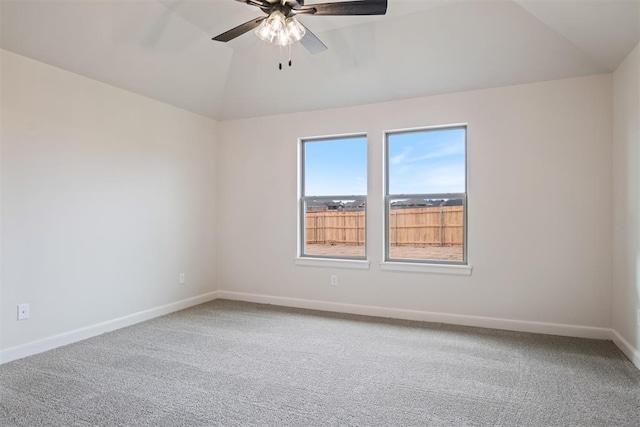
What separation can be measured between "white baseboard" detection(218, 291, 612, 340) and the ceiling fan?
3003 mm

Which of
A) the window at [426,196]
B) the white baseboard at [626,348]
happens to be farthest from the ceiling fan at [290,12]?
the white baseboard at [626,348]

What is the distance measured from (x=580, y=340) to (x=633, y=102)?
2.09 metres

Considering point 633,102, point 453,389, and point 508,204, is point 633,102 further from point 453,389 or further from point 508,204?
point 453,389

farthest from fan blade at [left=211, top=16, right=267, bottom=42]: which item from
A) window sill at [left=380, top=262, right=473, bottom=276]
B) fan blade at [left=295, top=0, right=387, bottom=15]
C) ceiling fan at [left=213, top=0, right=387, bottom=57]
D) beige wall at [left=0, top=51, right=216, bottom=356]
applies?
window sill at [left=380, top=262, right=473, bottom=276]

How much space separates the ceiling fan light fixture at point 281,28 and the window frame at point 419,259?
2.01 meters

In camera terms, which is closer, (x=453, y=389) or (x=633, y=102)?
(x=453, y=389)

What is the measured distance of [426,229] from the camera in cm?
428

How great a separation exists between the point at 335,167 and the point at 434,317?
210cm

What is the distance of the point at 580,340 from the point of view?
136 inches

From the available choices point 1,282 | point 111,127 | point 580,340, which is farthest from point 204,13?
point 580,340

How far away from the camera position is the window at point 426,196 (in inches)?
163

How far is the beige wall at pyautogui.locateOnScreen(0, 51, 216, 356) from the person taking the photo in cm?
304

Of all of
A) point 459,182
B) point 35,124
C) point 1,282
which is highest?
point 35,124

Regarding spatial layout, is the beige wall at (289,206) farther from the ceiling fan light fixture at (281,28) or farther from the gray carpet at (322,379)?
the ceiling fan light fixture at (281,28)
